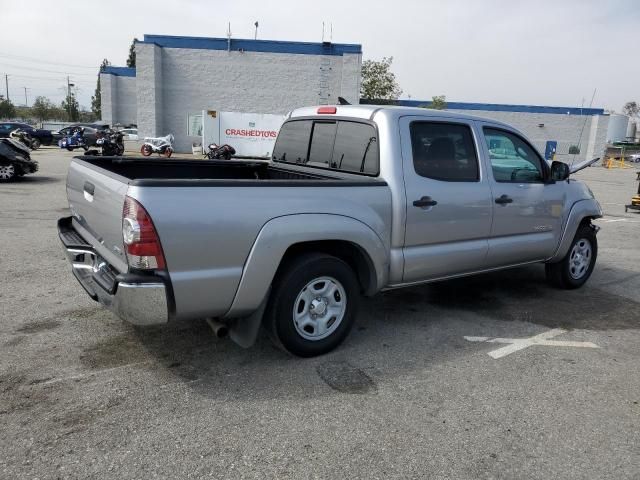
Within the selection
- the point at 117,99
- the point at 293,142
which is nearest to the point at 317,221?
the point at 293,142

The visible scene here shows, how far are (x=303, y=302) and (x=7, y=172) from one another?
14.0 meters

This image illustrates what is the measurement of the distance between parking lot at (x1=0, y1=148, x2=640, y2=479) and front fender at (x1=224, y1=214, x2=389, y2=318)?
0.61 meters

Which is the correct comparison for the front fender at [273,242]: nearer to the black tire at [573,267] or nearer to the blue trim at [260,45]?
the black tire at [573,267]

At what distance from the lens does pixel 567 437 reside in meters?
3.10

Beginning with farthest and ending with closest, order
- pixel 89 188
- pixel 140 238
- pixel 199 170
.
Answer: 1. pixel 199 170
2. pixel 89 188
3. pixel 140 238

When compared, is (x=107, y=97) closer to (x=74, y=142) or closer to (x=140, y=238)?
(x=74, y=142)

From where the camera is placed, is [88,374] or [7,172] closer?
[88,374]

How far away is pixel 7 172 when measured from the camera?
14.6 meters

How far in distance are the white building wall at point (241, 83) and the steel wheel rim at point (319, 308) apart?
90.2 feet

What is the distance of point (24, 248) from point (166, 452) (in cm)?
549

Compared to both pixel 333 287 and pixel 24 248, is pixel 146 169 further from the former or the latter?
pixel 24 248

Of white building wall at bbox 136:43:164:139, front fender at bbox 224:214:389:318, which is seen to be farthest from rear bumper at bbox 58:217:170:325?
A: white building wall at bbox 136:43:164:139

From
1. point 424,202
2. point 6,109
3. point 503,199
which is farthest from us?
point 6,109

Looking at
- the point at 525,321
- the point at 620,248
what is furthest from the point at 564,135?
the point at 525,321
